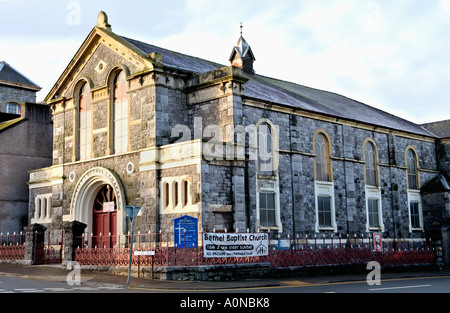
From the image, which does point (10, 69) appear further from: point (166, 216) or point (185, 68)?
point (166, 216)

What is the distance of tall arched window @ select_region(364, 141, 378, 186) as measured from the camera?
3459cm

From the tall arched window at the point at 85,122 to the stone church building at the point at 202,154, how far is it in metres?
0.08

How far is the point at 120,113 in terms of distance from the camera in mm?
28625

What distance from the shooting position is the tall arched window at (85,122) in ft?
99.2

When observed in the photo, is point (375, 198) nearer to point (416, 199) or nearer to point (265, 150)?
point (416, 199)

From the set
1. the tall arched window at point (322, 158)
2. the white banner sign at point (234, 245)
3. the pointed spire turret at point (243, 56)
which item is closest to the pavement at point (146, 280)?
the white banner sign at point (234, 245)

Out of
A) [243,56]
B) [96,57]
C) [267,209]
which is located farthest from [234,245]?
[243,56]

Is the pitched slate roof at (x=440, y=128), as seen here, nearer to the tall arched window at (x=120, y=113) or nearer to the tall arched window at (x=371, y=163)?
the tall arched window at (x=371, y=163)

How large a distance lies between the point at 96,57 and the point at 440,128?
85.0ft

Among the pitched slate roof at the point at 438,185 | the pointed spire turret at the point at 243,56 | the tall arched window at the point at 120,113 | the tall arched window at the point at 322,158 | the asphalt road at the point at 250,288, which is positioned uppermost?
the pointed spire turret at the point at 243,56

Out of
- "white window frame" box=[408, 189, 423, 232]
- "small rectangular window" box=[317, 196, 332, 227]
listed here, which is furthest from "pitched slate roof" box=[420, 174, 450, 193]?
"small rectangular window" box=[317, 196, 332, 227]

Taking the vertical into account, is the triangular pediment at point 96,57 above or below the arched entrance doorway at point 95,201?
above

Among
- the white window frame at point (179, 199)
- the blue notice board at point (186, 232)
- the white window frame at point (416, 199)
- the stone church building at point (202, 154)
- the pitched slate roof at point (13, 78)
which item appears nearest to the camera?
the blue notice board at point (186, 232)
